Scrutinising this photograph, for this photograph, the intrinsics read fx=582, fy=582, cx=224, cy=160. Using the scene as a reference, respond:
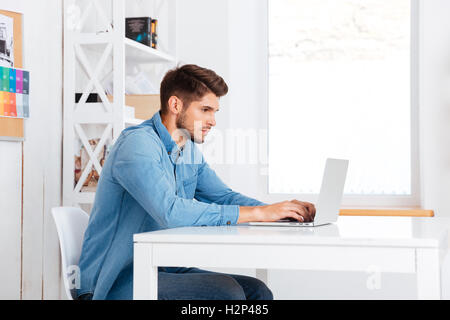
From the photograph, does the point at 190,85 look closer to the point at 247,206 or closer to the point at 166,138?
the point at 166,138

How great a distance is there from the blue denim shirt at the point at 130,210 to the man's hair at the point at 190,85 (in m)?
0.16

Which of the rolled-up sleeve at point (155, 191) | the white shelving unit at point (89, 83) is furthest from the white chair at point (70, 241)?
the white shelving unit at point (89, 83)

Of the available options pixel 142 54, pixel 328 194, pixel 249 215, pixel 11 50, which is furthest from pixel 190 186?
pixel 142 54

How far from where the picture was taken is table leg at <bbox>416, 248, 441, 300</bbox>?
122cm

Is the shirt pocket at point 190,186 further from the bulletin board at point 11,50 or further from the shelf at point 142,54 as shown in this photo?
the shelf at point 142,54

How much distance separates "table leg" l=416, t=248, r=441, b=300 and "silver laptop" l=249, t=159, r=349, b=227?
40 cm

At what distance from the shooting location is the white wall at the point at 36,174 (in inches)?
94.7

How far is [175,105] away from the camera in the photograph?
1.94 m

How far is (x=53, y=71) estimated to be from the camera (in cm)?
265

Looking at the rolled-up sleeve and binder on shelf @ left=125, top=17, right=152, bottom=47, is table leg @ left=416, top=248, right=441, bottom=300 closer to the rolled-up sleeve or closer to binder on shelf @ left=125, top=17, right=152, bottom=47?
the rolled-up sleeve
